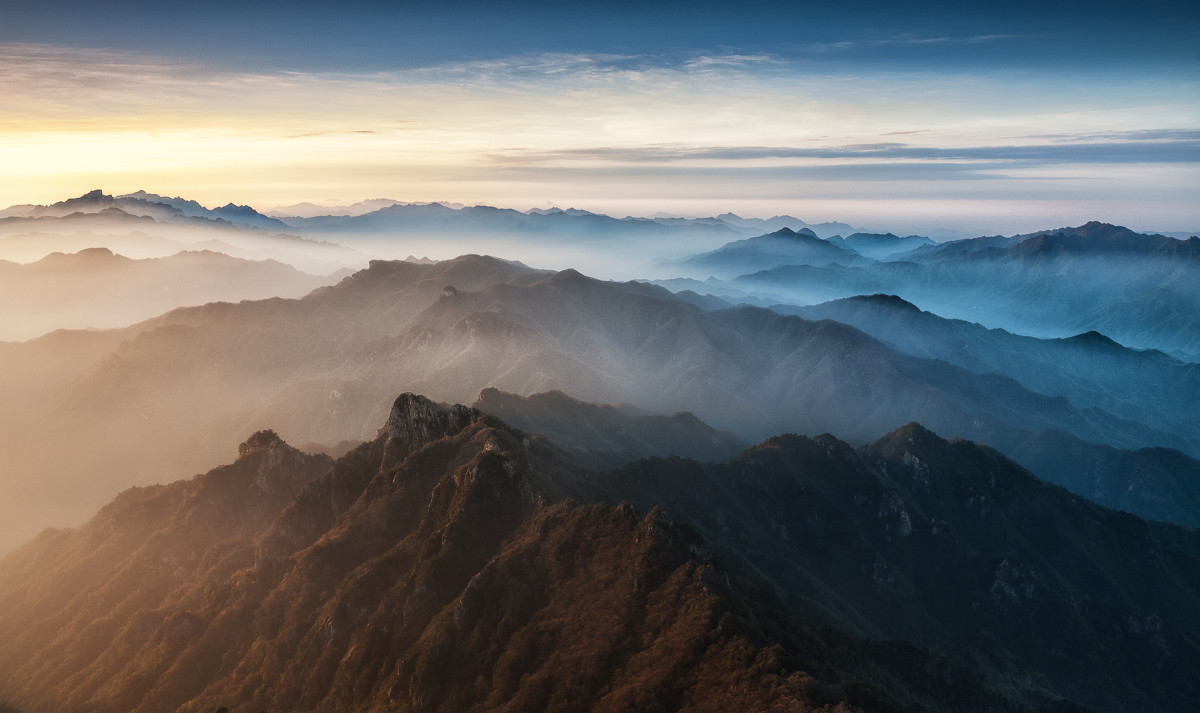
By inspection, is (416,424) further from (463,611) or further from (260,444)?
(463,611)

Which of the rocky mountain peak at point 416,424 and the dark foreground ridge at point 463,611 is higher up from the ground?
the rocky mountain peak at point 416,424

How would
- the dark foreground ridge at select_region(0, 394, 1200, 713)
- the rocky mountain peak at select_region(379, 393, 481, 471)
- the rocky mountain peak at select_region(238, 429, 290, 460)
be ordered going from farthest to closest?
the rocky mountain peak at select_region(238, 429, 290, 460) → the rocky mountain peak at select_region(379, 393, 481, 471) → the dark foreground ridge at select_region(0, 394, 1200, 713)

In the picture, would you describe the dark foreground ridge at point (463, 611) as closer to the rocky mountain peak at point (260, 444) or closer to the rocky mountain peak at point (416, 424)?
the rocky mountain peak at point (416, 424)

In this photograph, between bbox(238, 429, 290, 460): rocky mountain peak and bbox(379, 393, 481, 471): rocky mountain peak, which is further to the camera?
bbox(238, 429, 290, 460): rocky mountain peak

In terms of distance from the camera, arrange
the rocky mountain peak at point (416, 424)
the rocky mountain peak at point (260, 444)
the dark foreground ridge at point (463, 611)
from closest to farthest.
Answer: the dark foreground ridge at point (463, 611) < the rocky mountain peak at point (416, 424) < the rocky mountain peak at point (260, 444)

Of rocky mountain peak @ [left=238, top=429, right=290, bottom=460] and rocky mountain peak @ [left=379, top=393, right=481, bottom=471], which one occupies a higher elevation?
rocky mountain peak @ [left=379, top=393, right=481, bottom=471]

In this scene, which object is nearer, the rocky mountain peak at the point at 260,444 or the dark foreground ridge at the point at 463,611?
the dark foreground ridge at the point at 463,611

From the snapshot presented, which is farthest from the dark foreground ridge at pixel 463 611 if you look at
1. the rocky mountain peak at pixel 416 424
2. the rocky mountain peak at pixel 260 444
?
the rocky mountain peak at pixel 260 444

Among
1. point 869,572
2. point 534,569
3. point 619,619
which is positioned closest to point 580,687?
point 619,619

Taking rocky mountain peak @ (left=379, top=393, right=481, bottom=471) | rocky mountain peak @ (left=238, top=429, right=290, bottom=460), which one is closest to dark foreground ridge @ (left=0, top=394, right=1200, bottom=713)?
rocky mountain peak @ (left=379, top=393, right=481, bottom=471)

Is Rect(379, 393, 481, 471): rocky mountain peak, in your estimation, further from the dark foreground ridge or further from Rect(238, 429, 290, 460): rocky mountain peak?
Rect(238, 429, 290, 460): rocky mountain peak
